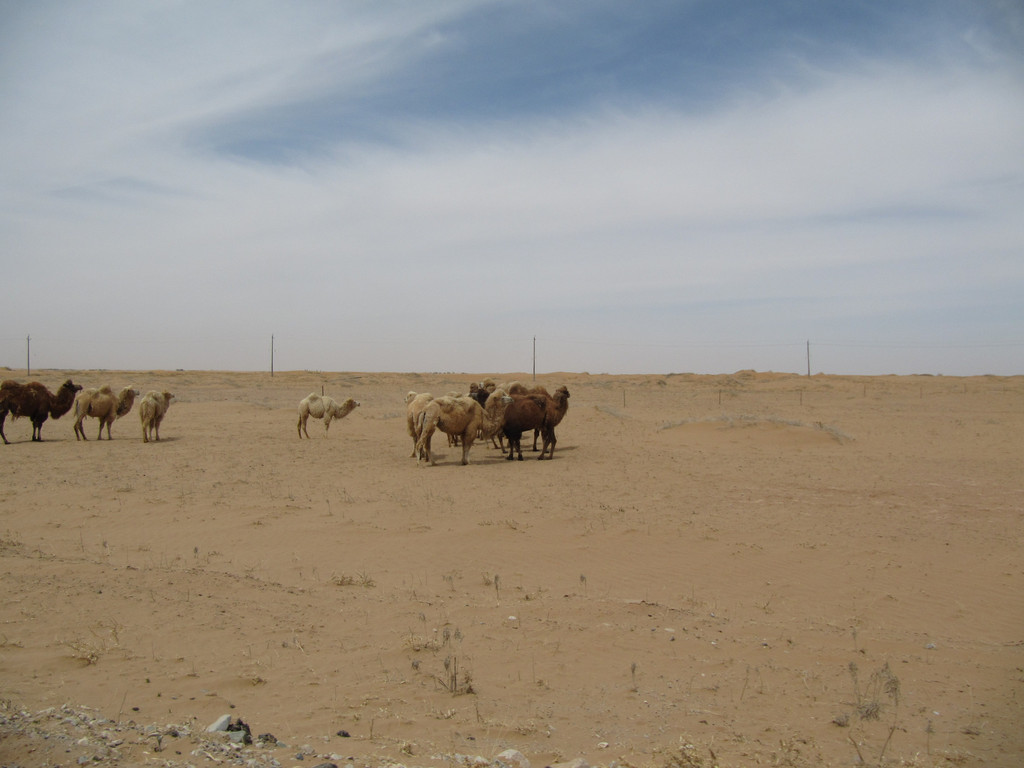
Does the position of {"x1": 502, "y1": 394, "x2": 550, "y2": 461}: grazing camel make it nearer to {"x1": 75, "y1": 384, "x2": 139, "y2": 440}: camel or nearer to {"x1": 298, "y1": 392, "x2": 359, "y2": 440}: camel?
{"x1": 298, "y1": 392, "x2": 359, "y2": 440}: camel

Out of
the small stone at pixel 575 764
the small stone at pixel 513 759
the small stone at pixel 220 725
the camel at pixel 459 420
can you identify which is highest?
the camel at pixel 459 420

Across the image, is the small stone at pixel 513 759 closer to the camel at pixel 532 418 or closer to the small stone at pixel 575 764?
the small stone at pixel 575 764

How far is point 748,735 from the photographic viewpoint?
4.80m

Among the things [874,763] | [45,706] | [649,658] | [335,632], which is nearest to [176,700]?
[45,706]

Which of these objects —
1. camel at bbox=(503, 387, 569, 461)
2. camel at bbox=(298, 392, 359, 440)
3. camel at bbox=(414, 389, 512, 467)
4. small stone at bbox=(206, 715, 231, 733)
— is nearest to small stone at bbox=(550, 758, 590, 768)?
small stone at bbox=(206, 715, 231, 733)

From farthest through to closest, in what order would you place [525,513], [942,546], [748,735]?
[525,513] → [942,546] → [748,735]

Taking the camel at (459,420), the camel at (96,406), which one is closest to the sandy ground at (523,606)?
the camel at (459,420)

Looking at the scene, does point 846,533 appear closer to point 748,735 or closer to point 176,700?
point 748,735

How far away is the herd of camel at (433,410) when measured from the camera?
1619cm

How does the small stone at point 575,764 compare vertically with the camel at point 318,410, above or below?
below

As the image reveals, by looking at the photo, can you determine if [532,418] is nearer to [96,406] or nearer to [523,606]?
[523,606]

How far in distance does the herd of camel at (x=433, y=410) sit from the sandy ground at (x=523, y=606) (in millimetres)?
831

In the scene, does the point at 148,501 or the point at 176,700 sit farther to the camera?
the point at 148,501

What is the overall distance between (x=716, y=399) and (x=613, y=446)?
2376cm
